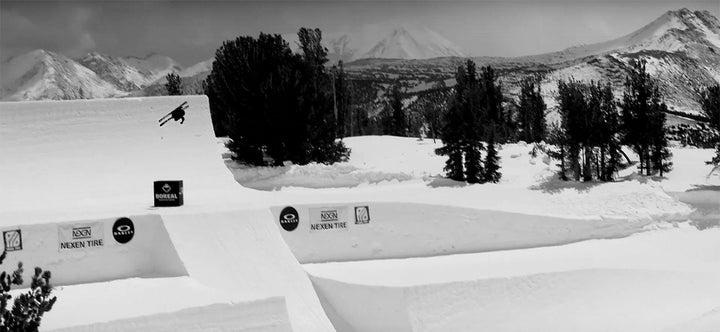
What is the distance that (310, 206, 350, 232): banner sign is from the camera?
1689 centimetres

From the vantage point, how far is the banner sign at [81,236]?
13336 millimetres

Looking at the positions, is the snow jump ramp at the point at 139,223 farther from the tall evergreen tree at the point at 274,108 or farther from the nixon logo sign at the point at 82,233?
the tall evergreen tree at the point at 274,108

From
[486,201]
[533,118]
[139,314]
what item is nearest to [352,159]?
[486,201]

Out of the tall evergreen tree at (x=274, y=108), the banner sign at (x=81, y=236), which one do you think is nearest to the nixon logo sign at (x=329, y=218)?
the banner sign at (x=81, y=236)

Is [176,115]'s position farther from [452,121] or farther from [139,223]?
[452,121]

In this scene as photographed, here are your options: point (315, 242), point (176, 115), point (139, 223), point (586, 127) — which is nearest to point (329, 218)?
point (315, 242)

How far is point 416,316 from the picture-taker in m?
14.4

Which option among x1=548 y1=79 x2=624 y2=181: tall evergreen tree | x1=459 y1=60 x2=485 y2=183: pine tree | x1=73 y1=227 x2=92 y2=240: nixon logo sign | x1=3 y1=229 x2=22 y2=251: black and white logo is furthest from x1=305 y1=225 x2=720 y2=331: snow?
x1=3 y1=229 x2=22 y2=251: black and white logo

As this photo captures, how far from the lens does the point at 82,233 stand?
13.6 metres

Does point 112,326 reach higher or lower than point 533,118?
lower

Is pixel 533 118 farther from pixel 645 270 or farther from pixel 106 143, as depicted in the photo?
pixel 106 143

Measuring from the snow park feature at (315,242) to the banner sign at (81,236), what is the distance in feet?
0.07

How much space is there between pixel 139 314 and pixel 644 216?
1501cm

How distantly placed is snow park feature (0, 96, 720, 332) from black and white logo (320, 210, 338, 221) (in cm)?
3
